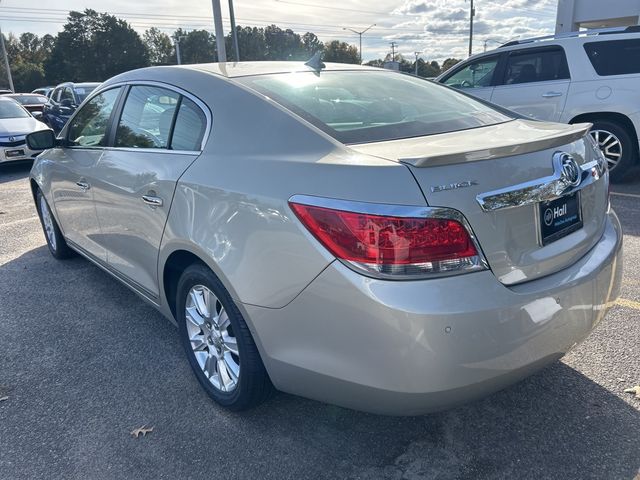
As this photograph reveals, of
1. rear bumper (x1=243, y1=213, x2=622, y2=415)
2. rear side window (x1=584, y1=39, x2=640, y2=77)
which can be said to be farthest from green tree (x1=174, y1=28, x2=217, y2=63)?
rear bumper (x1=243, y1=213, x2=622, y2=415)

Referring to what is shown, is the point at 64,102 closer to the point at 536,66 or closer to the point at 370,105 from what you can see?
the point at 536,66

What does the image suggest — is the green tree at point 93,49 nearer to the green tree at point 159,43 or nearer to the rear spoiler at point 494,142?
the green tree at point 159,43

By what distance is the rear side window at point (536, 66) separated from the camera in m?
7.27

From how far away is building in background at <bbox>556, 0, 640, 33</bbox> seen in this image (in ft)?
56.3

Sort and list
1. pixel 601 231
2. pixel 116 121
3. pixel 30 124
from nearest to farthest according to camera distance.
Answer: pixel 601 231 → pixel 116 121 → pixel 30 124

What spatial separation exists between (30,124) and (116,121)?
32.1 ft

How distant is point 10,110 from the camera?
12.2 m

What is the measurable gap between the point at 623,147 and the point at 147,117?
6.30m

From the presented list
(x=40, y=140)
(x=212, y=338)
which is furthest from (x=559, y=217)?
(x=40, y=140)

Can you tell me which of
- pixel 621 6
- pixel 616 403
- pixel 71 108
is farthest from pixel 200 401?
pixel 621 6

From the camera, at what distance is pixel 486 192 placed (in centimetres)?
188

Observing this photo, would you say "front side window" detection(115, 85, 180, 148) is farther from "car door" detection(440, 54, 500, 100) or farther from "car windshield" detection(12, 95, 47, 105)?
"car windshield" detection(12, 95, 47, 105)

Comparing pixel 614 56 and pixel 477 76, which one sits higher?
pixel 614 56

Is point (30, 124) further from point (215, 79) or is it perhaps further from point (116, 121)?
point (215, 79)
